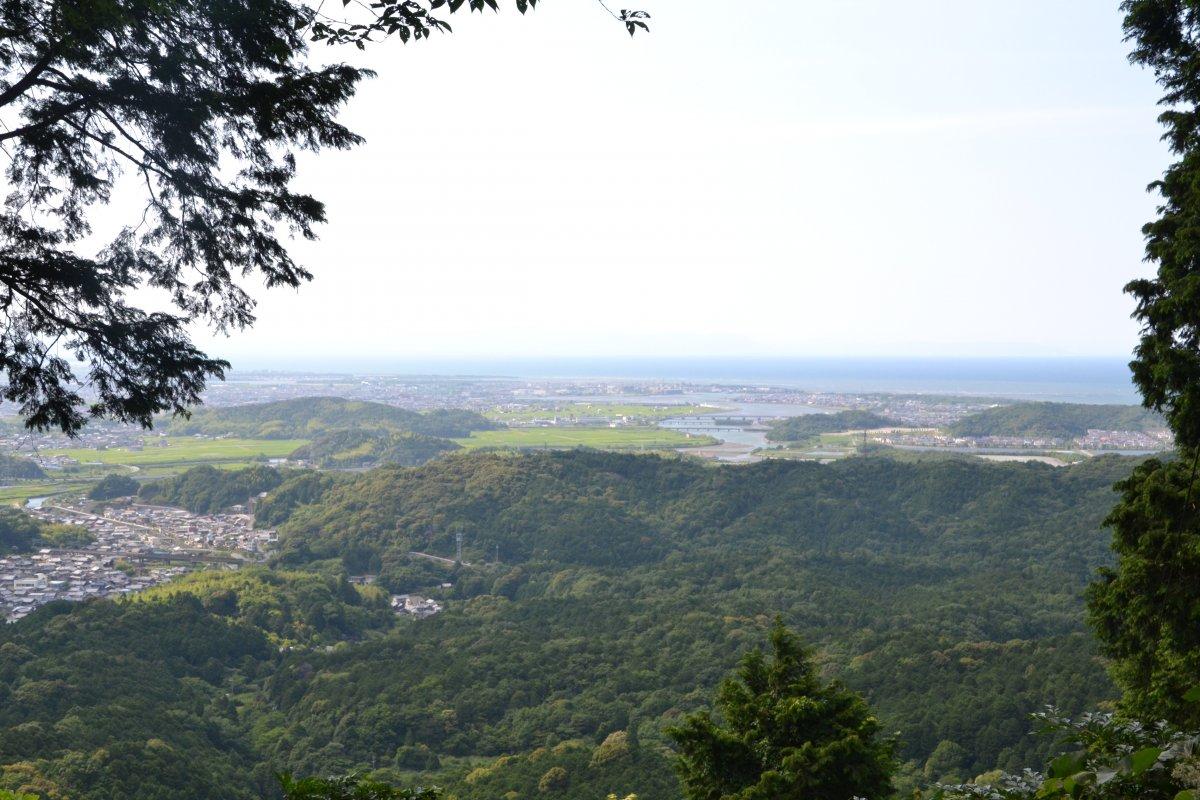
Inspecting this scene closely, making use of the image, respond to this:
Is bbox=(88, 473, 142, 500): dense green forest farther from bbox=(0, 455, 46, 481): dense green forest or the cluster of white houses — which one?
the cluster of white houses

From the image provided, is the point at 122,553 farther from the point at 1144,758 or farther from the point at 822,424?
the point at 822,424

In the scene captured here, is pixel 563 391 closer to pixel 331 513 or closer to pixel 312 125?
pixel 331 513

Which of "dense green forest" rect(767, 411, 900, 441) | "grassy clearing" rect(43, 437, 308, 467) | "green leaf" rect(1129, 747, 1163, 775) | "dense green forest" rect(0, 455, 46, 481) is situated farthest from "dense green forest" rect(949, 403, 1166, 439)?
"green leaf" rect(1129, 747, 1163, 775)

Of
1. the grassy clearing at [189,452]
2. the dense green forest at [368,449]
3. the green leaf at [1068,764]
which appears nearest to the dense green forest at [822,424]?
the dense green forest at [368,449]

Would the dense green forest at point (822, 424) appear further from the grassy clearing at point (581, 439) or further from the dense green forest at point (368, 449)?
→ the dense green forest at point (368, 449)

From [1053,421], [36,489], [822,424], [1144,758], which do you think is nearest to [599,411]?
[822,424]
